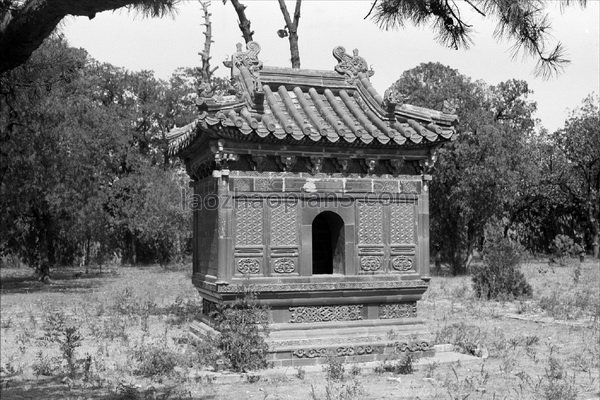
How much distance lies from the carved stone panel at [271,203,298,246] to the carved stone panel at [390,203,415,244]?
1716 mm

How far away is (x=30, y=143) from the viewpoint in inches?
917

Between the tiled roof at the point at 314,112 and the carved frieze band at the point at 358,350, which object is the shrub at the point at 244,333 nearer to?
the carved frieze band at the point at 358,350

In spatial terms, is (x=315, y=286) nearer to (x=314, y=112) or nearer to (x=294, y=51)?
(x=314, y=112)

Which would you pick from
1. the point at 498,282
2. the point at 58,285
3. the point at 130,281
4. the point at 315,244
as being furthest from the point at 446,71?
the point at 315,244

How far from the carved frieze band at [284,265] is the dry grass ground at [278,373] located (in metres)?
1.67

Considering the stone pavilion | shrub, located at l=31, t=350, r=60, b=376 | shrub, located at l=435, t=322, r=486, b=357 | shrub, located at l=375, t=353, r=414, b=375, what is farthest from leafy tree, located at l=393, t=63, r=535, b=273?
shrub, located at l=31, t=350, r=60, b=376

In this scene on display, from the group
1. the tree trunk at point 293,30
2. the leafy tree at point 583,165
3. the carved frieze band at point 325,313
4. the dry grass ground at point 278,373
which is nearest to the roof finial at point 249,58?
the carved frieze band at point 325,313

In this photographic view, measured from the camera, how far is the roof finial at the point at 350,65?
42.7 feet

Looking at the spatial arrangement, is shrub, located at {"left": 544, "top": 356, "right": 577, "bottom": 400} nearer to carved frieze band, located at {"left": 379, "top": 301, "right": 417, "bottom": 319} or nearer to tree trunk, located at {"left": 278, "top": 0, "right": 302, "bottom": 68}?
carved frieze band, located at {"left": 379, "top": 301, "right": 417, "bottom": 319}

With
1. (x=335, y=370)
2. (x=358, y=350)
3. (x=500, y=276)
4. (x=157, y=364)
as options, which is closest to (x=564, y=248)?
(x=500, y=276)

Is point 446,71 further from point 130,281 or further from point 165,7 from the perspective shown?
point 165,7

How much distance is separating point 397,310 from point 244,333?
2882 millimetres

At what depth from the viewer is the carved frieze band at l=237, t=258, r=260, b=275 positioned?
10992 mm

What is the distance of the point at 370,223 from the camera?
11719mm
